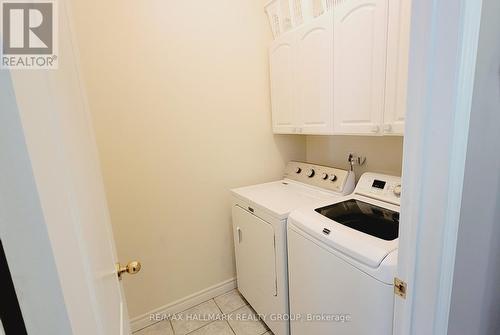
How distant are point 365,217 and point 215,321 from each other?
1438 mm

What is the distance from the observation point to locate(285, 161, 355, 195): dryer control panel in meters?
1.82

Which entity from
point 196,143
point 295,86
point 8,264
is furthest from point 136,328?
point 295,86

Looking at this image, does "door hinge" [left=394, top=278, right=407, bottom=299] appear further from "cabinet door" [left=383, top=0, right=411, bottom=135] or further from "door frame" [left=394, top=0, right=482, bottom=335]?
"cabinet door" [left=383, top=0, right=411, bottom=135]

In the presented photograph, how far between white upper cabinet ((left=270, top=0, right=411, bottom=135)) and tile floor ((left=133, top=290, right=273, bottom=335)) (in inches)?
60.9

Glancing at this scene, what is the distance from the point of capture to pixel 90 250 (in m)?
0.50

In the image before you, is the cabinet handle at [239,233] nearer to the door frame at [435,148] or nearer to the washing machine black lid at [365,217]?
the washing machine black lid at [365,217]

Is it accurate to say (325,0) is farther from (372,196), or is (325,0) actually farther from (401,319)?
(401,319)

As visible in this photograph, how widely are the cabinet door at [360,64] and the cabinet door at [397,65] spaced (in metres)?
0.03

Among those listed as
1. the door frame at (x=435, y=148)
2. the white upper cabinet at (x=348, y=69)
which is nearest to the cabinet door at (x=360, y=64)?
the white upper cabinet at (x=348, y=69)

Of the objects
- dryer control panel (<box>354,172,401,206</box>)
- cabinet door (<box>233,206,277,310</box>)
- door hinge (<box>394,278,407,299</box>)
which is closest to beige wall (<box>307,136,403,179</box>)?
dryer control panel (<box>354,172,401,206</box>)

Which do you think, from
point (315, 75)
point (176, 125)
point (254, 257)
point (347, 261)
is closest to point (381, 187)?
point (347, 261)

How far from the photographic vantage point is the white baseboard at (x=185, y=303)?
1965mm

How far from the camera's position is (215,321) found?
200 cm

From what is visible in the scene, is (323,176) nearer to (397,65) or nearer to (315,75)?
(315,75)
